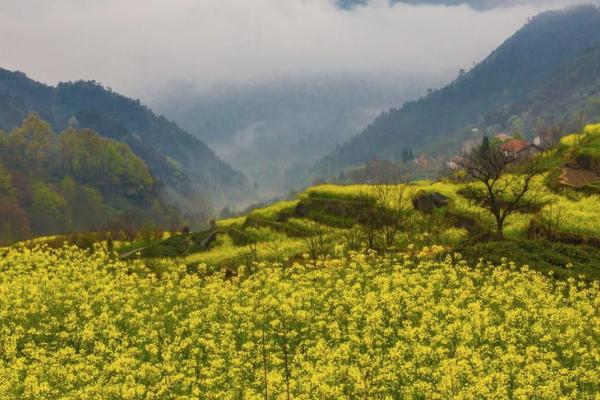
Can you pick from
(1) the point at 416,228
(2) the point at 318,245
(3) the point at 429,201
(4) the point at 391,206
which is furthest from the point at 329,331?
(3) the point at 429,201

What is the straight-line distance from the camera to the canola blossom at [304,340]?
1612 centimetres

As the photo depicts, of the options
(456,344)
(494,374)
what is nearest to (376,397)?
(494,374)

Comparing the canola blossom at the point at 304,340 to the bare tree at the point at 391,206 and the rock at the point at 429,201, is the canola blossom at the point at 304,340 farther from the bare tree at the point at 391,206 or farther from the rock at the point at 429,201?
the rock at the point at 429,201

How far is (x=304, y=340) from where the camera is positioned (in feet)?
72.2

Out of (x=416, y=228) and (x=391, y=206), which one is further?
(x=391, y=206)

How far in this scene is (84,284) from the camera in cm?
3094

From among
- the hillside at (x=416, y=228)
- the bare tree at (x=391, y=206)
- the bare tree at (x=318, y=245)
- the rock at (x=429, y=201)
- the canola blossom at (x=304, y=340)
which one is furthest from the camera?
the rock at (x=429, y=201)

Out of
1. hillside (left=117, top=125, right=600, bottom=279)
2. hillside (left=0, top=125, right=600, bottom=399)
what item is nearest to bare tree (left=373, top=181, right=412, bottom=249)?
hillside (left=117, top=125, right=600, bottom=279)

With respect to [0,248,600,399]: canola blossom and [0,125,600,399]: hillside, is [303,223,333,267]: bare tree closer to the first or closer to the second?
[0,125,600,399]: hillside

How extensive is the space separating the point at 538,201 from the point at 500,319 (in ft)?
103

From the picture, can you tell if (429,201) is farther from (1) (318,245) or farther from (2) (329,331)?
(2) (329,331)

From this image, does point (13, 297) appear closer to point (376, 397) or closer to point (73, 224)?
point (376, 397)

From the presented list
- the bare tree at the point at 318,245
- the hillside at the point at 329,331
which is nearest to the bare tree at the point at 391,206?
the bare tree at the point at 318,245

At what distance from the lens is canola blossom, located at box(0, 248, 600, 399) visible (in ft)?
52.9
